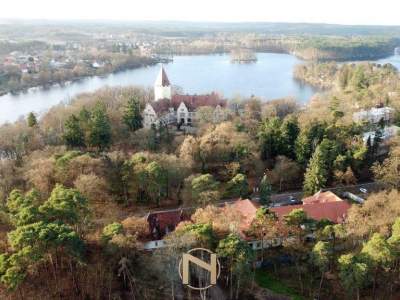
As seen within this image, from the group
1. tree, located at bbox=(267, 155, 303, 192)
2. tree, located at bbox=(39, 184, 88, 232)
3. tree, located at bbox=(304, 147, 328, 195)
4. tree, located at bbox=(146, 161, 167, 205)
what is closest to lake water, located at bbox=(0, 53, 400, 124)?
tree, located at bbox=(267, 155, 303, 192)

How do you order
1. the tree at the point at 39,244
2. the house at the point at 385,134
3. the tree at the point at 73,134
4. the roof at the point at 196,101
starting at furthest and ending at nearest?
the roof at the point at 196,101, the house at the point at 385,134, the tree at the point at 73,134, the tree at the point at 39,244

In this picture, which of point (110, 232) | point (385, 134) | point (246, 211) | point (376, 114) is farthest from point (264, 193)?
point (376, 114)

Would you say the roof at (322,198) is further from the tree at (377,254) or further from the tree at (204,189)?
the tree at (377,254)

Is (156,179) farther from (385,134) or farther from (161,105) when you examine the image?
(385,134)

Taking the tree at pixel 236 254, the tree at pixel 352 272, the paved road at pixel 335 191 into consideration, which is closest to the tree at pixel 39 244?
the tree at pixel 236 254

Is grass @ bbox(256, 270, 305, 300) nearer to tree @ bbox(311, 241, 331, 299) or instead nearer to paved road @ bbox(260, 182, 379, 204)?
tree @ bbox(311, 241, 331, 299)
